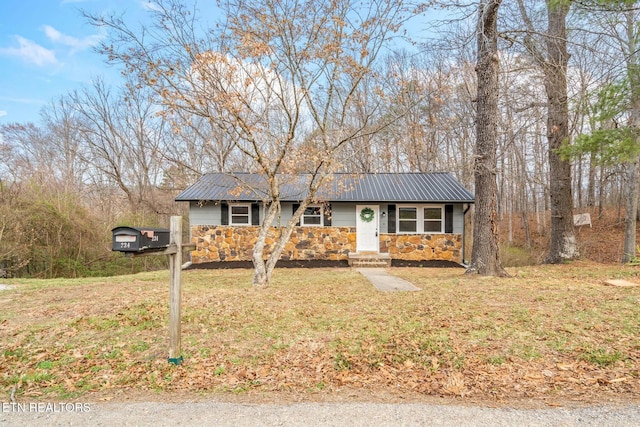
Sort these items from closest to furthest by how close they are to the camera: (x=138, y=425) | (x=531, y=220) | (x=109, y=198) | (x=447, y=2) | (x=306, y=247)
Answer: (x=138, y=425), (x=447, y=2), (x=306, y=247), (x=109, y=198), (x=531, y=220)

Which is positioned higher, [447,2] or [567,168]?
[447,2]

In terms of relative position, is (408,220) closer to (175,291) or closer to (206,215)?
(206,215)

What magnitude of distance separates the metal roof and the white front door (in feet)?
1.70

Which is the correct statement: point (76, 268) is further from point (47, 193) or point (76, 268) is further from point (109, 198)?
point (109, 198)

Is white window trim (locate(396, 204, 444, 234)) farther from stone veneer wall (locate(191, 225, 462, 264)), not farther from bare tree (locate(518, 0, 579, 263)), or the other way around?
bare tree (locate(518, 0, 579, 263))

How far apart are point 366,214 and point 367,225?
1.33 feet

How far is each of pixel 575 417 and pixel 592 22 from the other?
848 cm

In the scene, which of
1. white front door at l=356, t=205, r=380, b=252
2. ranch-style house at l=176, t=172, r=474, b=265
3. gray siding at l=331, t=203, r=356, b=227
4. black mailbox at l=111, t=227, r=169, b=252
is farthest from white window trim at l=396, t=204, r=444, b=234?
black mailbox at l=111, t=227, r=169, b=252

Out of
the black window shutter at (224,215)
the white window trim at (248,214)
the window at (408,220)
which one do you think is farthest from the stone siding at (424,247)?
the black window shutter at (224,215)

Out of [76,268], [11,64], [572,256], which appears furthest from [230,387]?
[11,64]

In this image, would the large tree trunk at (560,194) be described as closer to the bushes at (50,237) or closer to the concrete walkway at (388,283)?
the concrete walkway at (388,283)

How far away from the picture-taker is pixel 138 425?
2287 mm

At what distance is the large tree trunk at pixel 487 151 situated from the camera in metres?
7.25

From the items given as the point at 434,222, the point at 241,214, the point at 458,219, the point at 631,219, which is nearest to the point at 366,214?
the point at 434,222
